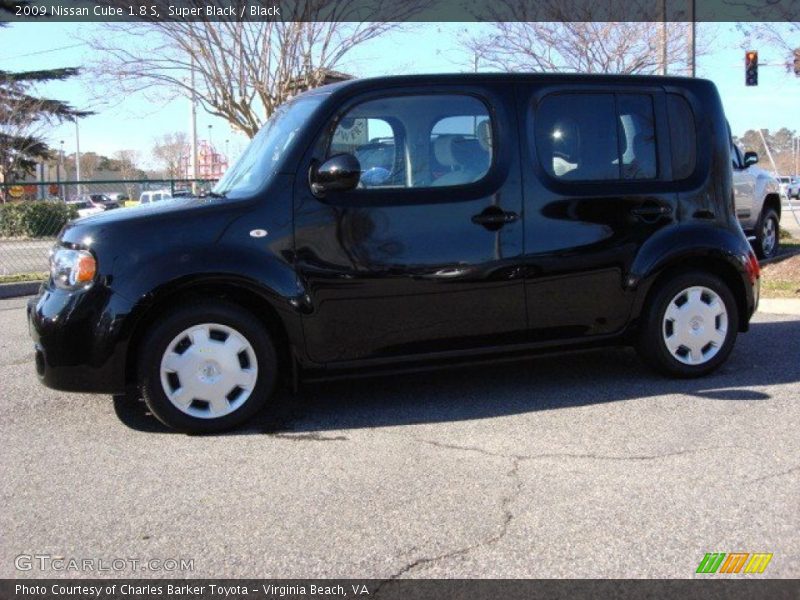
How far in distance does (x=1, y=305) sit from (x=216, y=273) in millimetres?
7398

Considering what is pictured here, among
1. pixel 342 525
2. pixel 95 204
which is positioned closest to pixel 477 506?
pixel 342 525

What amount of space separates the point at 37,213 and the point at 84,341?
16.0 metres

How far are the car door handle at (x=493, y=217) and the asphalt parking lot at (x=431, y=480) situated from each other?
3.62 ft

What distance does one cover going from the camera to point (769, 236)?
12562 millimetres

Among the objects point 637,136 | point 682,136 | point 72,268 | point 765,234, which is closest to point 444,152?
point 637,136

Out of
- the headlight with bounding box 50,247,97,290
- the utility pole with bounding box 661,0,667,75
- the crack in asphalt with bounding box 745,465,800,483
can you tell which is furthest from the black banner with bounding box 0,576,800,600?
the utility pole with bounding box 661,0,667,75

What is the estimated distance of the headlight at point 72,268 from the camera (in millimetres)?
4484

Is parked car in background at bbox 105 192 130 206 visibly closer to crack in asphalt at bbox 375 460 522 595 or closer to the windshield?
the windshield

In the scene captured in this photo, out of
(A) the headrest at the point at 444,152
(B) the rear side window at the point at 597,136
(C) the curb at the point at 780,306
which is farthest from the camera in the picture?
(C) the curb at the point at 780,306

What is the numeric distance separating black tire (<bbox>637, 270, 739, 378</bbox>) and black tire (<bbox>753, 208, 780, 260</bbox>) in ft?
23.6

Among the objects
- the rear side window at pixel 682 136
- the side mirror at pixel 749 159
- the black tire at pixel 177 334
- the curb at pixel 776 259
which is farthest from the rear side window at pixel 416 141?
the side mirror at pixel 749 159

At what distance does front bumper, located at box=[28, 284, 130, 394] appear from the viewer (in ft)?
14.7

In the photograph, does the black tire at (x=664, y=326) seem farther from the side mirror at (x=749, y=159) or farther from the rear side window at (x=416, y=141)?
the side mirror at (x=749, y=159)

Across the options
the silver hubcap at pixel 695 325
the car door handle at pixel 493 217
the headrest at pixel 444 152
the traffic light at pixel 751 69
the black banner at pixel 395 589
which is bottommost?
the black banner at pixel 395 589
